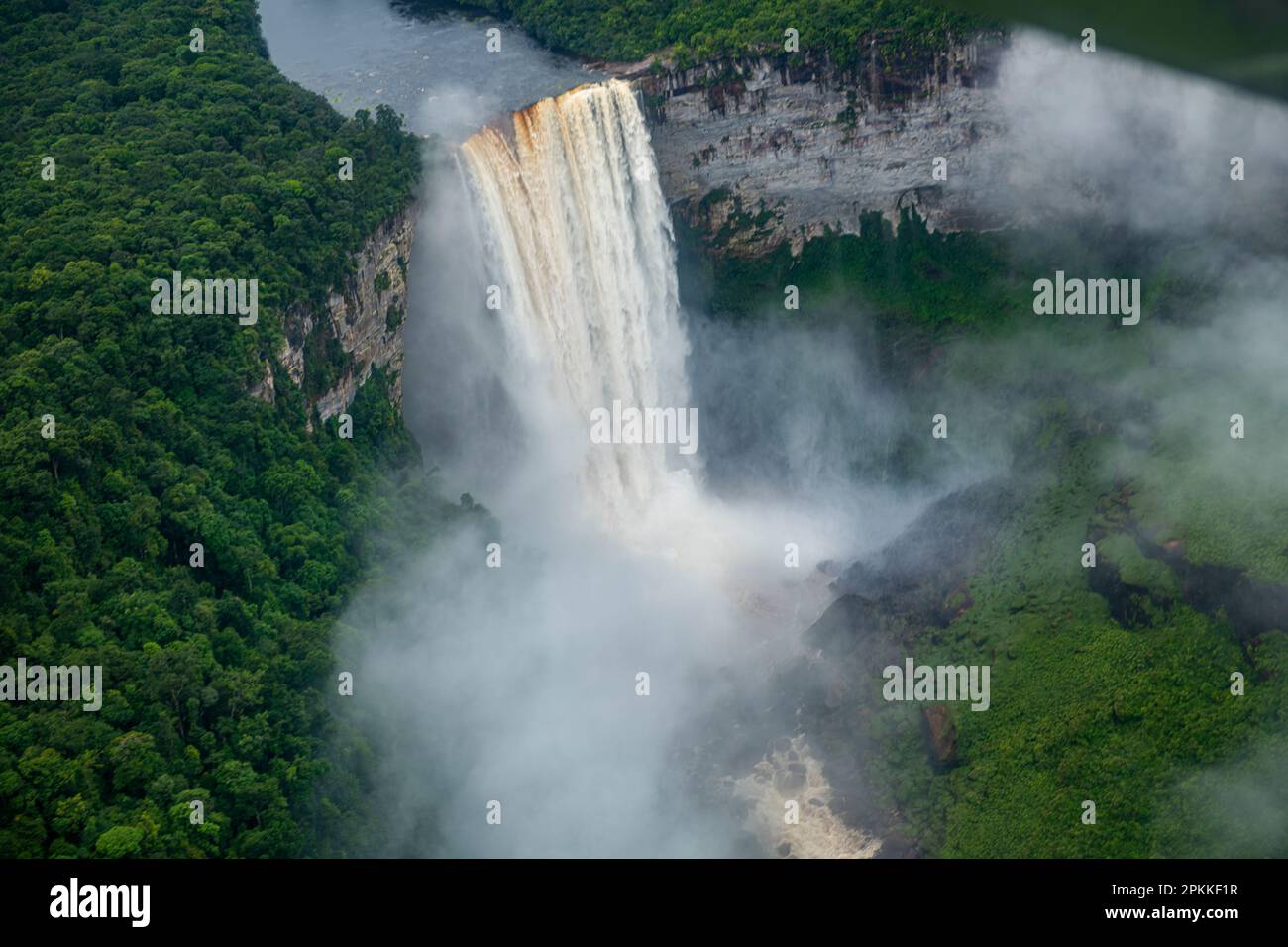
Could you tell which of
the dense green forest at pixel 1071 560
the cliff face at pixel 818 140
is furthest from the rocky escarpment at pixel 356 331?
the dense green forest at pixel 1071 560

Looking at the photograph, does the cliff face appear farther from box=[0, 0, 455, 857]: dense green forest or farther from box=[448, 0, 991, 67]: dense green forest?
box=[0, 0, 455, 857]: dense green forest

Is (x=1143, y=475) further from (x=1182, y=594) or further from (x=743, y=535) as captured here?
(x=743, y=535)

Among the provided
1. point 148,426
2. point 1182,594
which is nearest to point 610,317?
point 148,426

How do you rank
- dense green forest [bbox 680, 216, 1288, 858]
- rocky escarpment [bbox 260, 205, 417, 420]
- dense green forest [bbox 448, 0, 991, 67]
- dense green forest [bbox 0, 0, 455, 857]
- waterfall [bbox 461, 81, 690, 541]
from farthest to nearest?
dense green forest [bbox 448, 0, 991, 67]
waterfall [bbox 461, 81, 690, 541]
rocky escarpment [bbox 260, 205, 417, 420]
dense green forest [bbox 680, 216, 1288, 858]
dense green forest [bbox 0, 0, 455, 857]

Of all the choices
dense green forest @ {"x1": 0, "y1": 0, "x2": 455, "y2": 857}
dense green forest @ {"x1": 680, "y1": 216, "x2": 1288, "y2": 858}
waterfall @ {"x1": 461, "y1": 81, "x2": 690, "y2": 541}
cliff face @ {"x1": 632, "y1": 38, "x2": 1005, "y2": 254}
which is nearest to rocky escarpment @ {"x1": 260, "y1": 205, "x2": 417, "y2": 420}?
dense green forest @ {"x1": 0, "y1": 0, "x2": 455, "y2": 857}

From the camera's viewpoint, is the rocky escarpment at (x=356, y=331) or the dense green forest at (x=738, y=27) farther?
the dense green forest at (x=738, y=27)

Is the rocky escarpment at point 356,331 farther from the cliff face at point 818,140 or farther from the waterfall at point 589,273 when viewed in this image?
the cliff face at point 818,140
